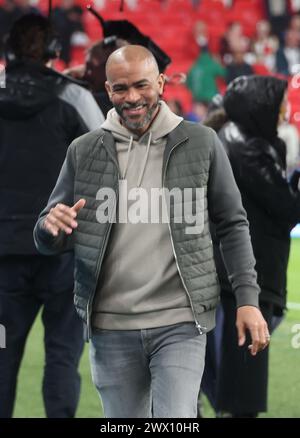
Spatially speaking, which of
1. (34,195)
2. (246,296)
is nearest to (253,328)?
(246,296)

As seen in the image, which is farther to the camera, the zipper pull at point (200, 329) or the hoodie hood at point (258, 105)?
the hoodie hood at point (258, 105)

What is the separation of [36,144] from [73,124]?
0.61 feet

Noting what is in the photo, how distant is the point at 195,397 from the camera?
374 centimetres

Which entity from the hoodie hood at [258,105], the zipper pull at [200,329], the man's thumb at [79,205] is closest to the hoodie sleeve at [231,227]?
the zipper pull at [200,329]

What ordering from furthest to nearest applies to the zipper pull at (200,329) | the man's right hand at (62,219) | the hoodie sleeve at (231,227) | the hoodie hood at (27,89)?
1. the hoodie hood at (27,89)
2. the hoodie sleeve at (231,227)
3. the zipper pull at (200,329)
4. the man's right hand at (62,219)

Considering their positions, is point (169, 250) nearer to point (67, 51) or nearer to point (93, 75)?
point (93, 75)

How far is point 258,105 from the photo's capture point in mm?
5156

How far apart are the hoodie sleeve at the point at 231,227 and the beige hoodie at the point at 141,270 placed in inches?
7.5

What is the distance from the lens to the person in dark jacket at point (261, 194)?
5.08 m

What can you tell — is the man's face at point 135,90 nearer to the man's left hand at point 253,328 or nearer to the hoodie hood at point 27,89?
the man's left hand at point 253,328

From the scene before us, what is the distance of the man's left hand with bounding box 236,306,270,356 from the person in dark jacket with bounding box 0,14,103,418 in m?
1.53

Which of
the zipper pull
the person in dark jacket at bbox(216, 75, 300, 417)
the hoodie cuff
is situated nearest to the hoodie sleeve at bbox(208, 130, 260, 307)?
the hoodie cuff

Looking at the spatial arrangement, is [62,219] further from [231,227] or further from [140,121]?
[231,227]
